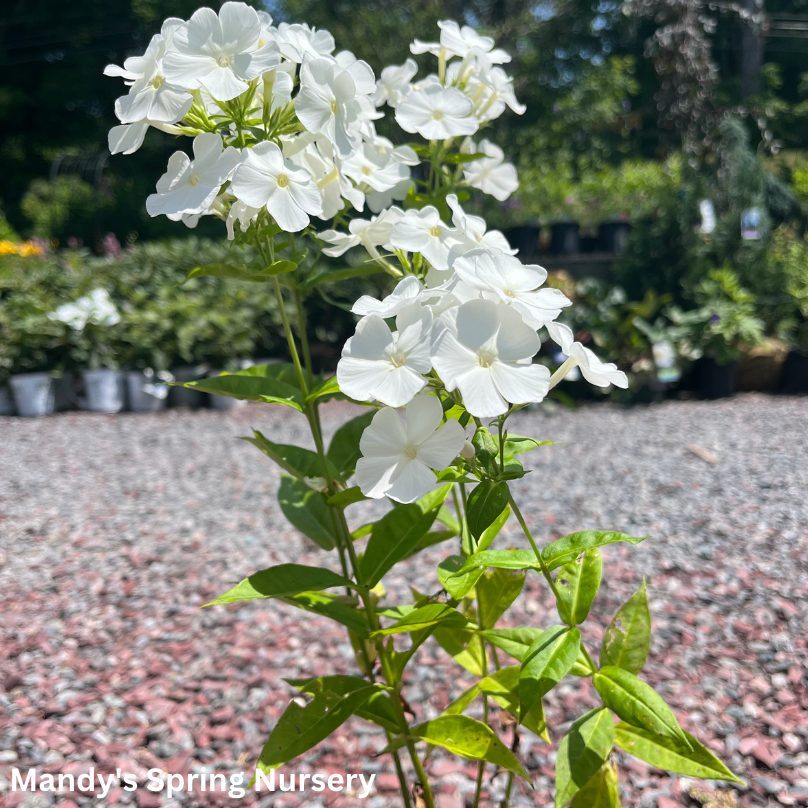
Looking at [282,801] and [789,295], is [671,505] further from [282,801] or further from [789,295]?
[789,295]

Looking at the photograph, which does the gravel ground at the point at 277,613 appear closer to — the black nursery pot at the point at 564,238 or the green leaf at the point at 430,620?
the green leaf at the point at 430,620

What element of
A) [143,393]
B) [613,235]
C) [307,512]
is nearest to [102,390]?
[143,393]

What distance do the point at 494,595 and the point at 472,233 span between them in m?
0.60

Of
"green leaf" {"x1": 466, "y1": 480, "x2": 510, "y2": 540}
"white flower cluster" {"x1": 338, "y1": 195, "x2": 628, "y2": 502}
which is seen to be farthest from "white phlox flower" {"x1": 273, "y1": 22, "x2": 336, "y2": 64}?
"green leaf" {"x1": 466, "y1": 480, "x2": 510, "y2": 540}

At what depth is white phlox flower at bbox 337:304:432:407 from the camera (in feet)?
2.34

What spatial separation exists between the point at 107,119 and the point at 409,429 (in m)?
19.4

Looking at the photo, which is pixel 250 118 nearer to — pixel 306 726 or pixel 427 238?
pixel 427 238

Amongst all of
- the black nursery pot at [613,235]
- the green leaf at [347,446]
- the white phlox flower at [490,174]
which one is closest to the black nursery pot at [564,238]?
the black nursery pot at [613,235]

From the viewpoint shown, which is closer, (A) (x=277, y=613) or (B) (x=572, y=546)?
(B) (x=572, y=546)

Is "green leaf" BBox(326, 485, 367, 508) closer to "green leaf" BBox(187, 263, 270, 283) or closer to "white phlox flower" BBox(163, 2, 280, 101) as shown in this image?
"green leaf" BBox(187, 263, 270, 283)

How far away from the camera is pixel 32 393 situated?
→ 16.5ft

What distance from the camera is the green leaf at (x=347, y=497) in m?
0.93

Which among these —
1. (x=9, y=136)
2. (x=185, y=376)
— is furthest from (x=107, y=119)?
(x=185, y=376)

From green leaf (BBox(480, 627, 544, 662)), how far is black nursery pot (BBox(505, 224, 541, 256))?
618 cm
